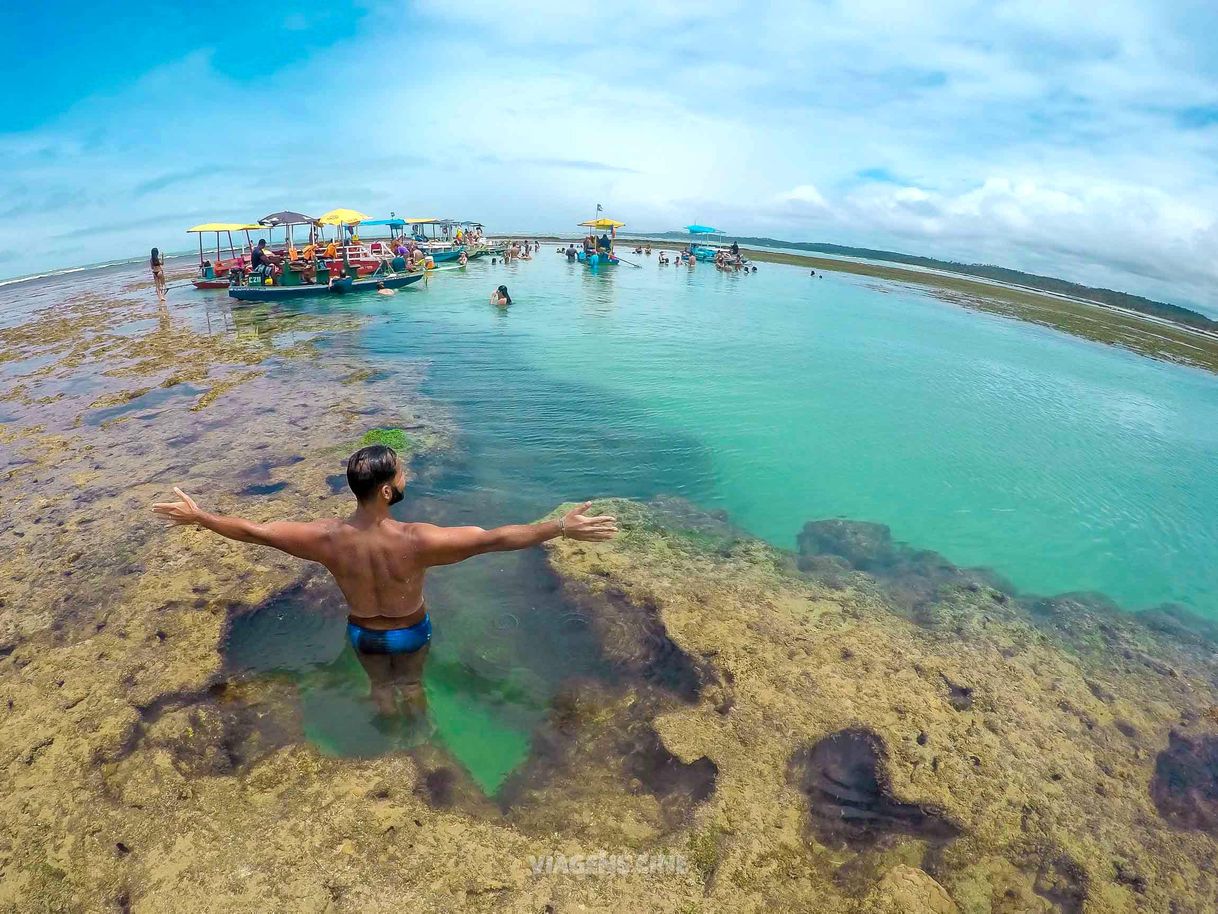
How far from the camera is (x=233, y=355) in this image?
54.3 feet

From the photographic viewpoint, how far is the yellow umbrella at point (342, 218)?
32.3 m

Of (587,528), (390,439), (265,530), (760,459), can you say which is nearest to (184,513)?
(265,530)

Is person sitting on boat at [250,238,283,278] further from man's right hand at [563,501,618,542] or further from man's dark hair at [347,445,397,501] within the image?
man's right hand at [563,501,618,542]

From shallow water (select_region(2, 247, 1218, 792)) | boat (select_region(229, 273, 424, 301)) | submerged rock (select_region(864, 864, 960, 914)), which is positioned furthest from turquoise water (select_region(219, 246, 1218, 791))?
boat (select_region(229, 273, 424, 301))

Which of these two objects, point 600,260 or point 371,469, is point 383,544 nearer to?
point 371,469

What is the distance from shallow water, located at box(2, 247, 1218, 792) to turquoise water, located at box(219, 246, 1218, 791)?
40 millimetres

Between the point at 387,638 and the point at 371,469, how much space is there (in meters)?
1.42

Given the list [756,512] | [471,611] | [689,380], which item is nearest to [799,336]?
[689,380]

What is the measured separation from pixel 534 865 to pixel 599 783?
68 centimetres

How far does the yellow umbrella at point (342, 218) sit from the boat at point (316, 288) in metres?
5.18

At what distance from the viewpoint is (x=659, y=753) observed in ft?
13.5

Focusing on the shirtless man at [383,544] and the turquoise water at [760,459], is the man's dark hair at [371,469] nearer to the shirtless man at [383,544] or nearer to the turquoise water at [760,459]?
the shirtless man at [383,544]

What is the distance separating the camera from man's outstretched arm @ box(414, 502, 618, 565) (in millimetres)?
3662

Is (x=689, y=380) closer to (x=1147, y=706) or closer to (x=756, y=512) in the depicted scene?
(x=756, y=512)
